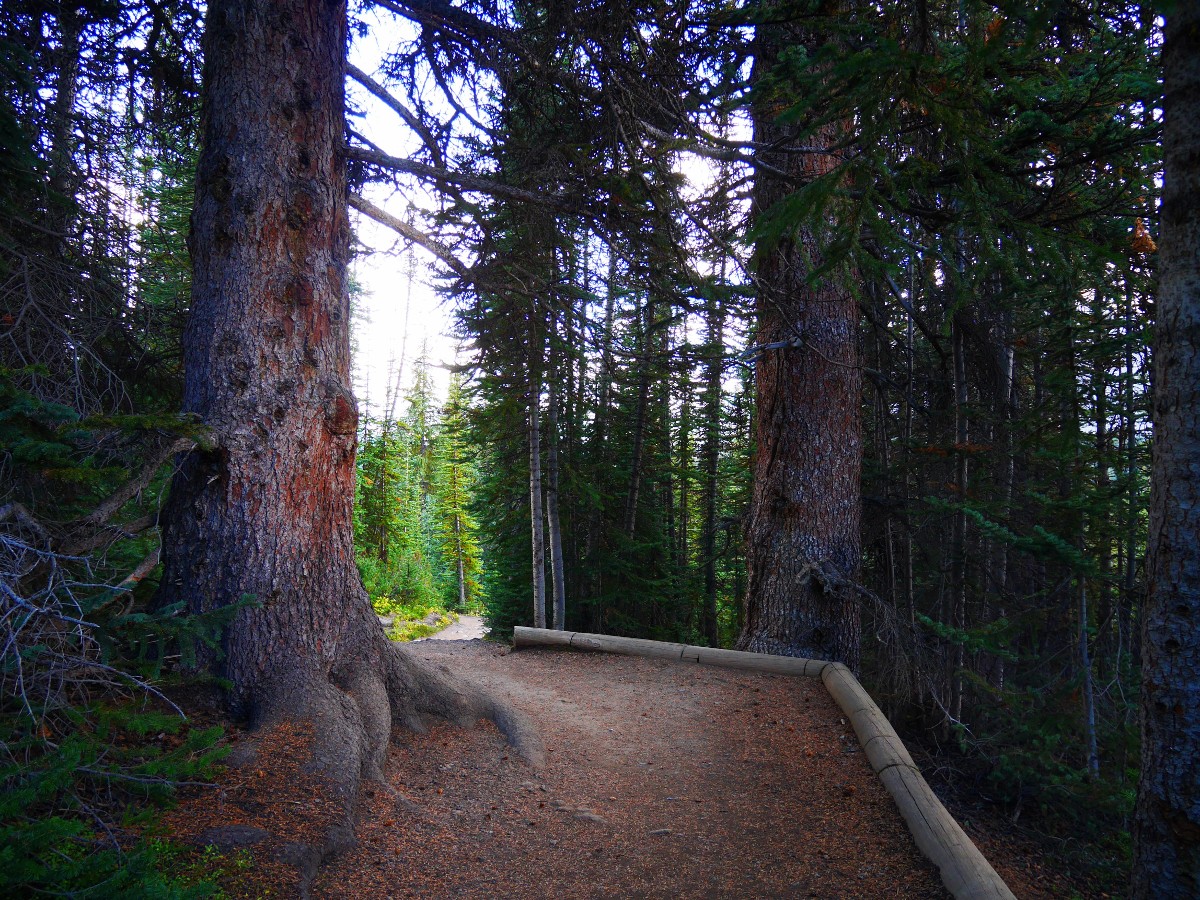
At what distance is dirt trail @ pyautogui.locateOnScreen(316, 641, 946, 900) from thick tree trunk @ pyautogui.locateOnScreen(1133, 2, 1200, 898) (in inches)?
44.8

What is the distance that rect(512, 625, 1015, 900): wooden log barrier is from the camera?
3.27 meters

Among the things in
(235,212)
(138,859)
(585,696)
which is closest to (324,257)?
(235,212)

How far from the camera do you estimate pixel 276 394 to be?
4.20 meters

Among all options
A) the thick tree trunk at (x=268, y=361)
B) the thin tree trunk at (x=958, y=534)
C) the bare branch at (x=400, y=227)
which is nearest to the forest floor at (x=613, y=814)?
the thick tree trunk at (x=268, y=361)

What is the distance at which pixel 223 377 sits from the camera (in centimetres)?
411

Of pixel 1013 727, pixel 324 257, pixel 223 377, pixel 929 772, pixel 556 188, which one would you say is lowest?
pixel 929 772

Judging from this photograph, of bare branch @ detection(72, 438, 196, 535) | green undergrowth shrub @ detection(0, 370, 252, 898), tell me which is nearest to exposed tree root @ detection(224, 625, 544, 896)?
green undergrowth shrub @ detection(0, 370, 252, 898)

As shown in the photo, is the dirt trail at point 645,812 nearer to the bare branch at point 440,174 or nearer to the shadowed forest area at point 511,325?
the shadowed forest area at point 511,325

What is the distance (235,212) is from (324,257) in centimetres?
57

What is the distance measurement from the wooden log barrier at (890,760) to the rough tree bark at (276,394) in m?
3.25

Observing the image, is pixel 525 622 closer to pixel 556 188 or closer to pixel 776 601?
pixel 776 601

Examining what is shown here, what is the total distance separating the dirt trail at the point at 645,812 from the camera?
136 inches

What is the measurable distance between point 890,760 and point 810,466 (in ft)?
11.2

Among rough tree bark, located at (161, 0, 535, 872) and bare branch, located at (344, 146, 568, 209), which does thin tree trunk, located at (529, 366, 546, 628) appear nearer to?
bare branch, located at (344, 146, 568, 209)
